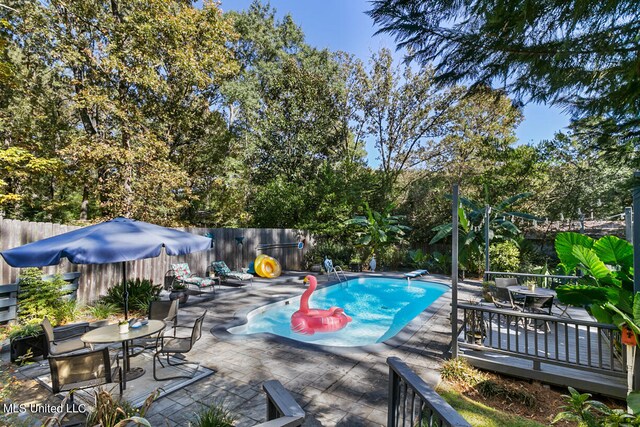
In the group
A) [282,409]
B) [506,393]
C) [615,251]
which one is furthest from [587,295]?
[282,409]

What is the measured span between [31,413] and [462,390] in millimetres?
5061

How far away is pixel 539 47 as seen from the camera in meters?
2.26

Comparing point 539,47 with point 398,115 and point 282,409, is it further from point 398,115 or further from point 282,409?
point 398,115

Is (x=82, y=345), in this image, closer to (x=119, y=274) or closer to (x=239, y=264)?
(x=119, y=274)

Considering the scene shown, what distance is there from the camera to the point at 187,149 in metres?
16.3

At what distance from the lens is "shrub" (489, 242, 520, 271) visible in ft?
39.9

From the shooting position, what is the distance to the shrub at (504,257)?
39.9ft

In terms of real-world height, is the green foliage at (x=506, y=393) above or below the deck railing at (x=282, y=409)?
below

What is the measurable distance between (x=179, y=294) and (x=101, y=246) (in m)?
4.53

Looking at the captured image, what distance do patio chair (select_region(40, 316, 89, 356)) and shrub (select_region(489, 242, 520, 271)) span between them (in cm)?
1324

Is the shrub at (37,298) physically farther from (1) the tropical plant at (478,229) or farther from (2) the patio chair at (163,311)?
(1) the tropical plant at (478,229)

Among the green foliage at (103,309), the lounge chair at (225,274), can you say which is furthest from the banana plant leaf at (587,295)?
the lounge chair at (225,274)

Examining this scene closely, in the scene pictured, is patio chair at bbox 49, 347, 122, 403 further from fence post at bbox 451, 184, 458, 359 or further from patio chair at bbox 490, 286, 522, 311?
patio chair at bbox 490, 286, 522, 311

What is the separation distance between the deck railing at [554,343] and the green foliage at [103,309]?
23.9 feet
